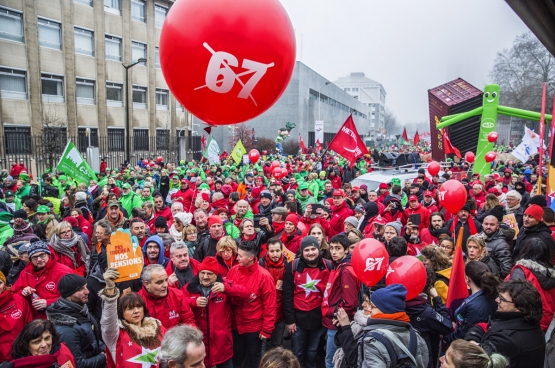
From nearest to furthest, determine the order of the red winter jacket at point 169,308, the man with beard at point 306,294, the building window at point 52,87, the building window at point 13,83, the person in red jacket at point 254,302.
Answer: the red winter jacket at point 169,308, the person in red jacket at point 254,302, the man with beard at point 306,294, the building window at point 13,83, the building window at point 52,87

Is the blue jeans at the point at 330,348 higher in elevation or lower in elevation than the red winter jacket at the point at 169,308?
lower

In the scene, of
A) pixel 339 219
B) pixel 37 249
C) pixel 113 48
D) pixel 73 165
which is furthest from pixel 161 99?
pixel 37 249

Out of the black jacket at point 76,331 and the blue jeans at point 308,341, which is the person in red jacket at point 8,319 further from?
the blue jeans at point 308,341

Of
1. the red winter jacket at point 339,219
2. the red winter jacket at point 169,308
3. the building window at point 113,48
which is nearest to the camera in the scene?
the red winter jacket at point 169,308

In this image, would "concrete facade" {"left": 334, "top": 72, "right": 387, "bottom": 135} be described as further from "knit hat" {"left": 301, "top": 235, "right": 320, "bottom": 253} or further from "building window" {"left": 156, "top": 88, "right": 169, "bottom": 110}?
"knit hat" {"left": 301, "top": 235, "right": 320, "bottom": 253}

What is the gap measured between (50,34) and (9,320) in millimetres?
25842

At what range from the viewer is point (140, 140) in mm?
30266

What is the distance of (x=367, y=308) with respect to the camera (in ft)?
9.85

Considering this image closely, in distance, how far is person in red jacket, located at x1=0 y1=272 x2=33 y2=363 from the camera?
3.53 m

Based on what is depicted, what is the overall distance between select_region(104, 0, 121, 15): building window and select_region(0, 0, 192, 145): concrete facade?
69 mm

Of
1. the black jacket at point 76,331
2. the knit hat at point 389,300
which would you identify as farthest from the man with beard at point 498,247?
the black jacket at point 76,331

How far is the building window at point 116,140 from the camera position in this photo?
2828cm

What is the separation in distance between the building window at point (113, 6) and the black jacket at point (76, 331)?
2916 centimetres

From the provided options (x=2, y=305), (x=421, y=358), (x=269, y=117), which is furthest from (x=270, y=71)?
(x=269, y=117)
